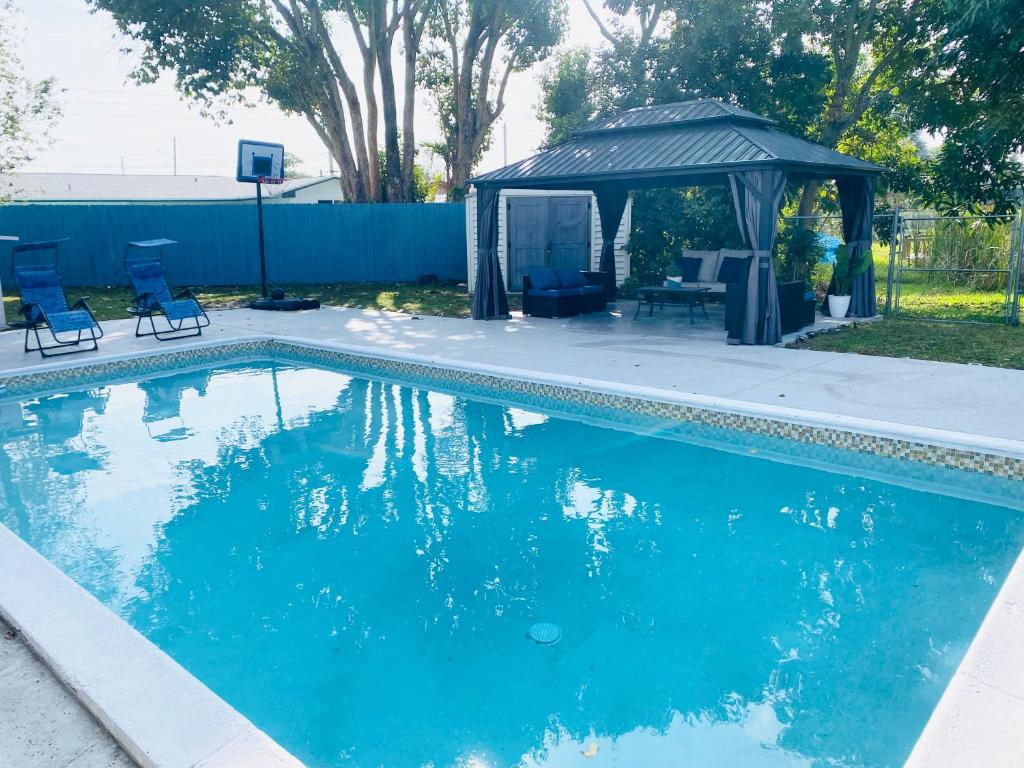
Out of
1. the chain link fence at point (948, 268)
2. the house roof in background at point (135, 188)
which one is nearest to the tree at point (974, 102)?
the chain link fence at point (948, 268)

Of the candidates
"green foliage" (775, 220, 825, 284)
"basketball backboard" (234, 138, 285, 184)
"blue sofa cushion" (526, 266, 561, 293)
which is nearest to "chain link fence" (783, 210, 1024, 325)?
"green foliage" (775, 220, 825, 284)

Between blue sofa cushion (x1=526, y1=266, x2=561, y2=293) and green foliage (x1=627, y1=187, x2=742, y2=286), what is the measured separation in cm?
356

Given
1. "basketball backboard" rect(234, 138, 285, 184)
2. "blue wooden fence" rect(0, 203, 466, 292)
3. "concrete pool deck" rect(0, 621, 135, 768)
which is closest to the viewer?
"concrete pool deck" rect(0, 621, 135, 768)

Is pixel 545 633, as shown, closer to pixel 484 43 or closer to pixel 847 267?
pixel 847 267

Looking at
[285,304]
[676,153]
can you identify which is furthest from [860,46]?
[285,304]

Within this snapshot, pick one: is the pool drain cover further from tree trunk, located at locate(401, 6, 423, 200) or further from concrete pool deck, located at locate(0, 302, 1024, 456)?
tree trunk, located at locate(401, 6, 423, 200)

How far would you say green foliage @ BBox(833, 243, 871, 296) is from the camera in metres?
10.9

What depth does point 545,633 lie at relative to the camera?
11.3 feet

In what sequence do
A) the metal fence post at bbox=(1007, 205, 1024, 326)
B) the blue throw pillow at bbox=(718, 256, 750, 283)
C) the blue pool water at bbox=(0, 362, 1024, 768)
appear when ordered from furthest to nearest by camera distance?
the blue throw pillow at bbox=(718, 256, 750, 283)
the metal fence post at bbox=(1007, 205, 1024, 326)
the blue pool water at bbox=(0, 362, 1024, 768)

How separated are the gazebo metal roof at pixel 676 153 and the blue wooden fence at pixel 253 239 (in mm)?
6199

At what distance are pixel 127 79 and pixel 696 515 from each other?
1819 cm

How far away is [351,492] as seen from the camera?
5312 mm

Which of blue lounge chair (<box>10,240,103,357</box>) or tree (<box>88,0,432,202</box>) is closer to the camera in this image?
blue lounge chair (<box>10,240,103,357</box>)

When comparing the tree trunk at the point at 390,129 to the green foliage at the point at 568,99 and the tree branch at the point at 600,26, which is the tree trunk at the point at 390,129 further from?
the tree branch at the point at 600,26
